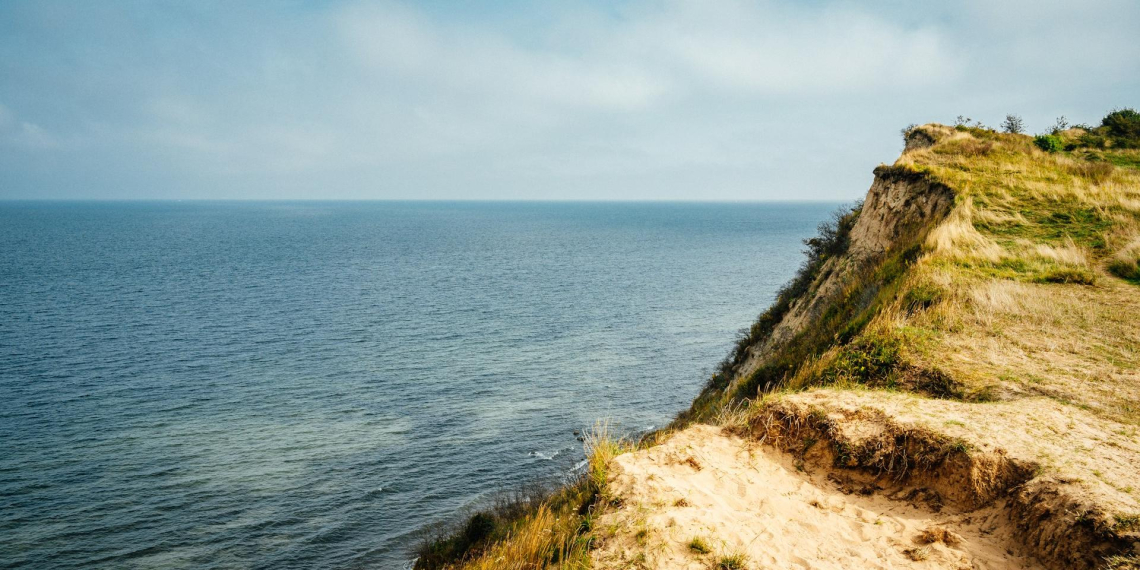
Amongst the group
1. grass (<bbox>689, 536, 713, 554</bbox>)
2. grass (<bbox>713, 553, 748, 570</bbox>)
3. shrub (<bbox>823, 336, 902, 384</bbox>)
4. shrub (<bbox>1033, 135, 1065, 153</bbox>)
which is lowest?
A: grass (<bbox>713, 553, 748, 570</bbox>)

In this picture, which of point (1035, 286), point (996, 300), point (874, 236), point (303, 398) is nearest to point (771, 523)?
point (996, 300)

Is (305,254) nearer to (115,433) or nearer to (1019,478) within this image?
(115,433)

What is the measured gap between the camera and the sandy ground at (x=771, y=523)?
6500 mm

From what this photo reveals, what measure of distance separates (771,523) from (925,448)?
7.95 feet

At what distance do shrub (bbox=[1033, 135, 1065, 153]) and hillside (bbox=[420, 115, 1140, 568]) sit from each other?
1624 centimetres

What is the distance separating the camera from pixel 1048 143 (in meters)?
29.0

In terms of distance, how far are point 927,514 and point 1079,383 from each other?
4.25m

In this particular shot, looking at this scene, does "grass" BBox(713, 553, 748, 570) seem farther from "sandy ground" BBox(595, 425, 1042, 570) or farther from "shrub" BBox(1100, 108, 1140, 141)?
"shrub" BBox(1100, 108, 1140, 141)

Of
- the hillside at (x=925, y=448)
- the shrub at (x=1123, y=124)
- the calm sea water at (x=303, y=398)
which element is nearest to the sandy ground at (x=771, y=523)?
the hillside at (x=925, y=448)

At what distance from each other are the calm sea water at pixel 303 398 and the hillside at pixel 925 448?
10637 mm

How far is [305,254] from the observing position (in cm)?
10250

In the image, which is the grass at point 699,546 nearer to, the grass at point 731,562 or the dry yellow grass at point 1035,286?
the grass at point 731,562

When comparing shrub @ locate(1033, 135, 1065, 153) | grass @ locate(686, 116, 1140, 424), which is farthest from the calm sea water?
shrub @ locate(1033, 135, 1065, 153)

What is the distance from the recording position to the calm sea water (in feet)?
70.3
